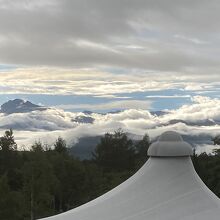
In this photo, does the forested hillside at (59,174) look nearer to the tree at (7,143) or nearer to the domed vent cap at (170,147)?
the tree at (7,143)

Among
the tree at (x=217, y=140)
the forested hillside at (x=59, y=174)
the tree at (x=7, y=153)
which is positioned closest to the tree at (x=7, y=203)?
the forested hillside at (x=59, y=174)

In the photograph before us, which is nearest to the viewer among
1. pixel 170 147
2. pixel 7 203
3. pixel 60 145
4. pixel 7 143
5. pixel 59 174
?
pixel 170 147

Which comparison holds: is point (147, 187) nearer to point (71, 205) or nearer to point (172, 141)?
point (172, 141)

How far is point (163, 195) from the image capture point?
8.23m

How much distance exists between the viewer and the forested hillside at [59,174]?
2153 centimetres

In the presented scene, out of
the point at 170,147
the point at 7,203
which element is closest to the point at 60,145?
the point at 7,203

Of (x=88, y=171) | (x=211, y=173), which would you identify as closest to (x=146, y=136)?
(x=88, y=171)

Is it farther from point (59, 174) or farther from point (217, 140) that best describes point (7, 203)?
point (217, 140)

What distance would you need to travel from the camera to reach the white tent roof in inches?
311

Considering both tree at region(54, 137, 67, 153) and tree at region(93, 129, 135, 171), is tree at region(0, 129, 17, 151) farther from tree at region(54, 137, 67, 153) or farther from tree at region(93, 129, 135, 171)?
tree at region(93, 129, 135, 171)

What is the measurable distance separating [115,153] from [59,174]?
74.0 ft

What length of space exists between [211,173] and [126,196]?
20147 mm

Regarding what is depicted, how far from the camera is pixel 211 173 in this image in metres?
27.9

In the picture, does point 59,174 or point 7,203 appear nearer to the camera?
point 7,203
